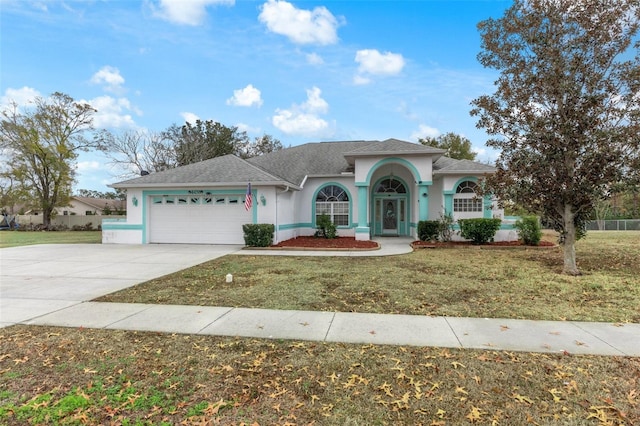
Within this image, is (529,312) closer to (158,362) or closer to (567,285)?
(567,285)

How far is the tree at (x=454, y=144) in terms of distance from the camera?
34.2 metres

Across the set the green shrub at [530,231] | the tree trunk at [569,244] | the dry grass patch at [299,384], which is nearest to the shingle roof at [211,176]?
the tree trunk at [569,244]

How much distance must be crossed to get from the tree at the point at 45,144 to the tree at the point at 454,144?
3404 centimetres

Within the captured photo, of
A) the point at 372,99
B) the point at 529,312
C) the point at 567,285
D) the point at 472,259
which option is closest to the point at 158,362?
the point at 529,312

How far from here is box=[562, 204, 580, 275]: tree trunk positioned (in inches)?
360

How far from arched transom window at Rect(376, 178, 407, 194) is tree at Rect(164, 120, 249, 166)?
2164 cm

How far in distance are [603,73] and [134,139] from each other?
3670 centimetres

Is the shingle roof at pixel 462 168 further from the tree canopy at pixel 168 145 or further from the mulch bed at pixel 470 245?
the tree canopy at pixel 168 145

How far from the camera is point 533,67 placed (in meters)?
9.37

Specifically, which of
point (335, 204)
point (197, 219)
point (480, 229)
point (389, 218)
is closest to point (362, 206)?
point (335, 204)

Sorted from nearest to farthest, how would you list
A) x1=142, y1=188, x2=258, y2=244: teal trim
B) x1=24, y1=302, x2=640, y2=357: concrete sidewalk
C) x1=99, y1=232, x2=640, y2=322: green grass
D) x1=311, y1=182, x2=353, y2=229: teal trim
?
x1=24, y1=302, x2=640, y2=357: concrete sidewalk → x1=99, y1=232, x2=640, y2=322: green grass → x1=142, y1=188, x2=258, y2=244: teal trim → x1=311, y1=182, x2=353, y2=229: teal trim

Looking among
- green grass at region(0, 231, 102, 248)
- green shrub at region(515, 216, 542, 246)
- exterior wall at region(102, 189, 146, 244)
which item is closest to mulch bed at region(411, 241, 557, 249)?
green shrub at region(515, 216, 542, 246)

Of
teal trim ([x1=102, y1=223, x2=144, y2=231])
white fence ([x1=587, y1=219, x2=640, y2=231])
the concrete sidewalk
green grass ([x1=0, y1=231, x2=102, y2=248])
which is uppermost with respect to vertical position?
teal trim ([x1=102, y1=223, x2=144, y2=231])

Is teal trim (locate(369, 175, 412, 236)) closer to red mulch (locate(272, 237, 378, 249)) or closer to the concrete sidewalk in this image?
red mulch (locate(272, 237, 378, 249))
